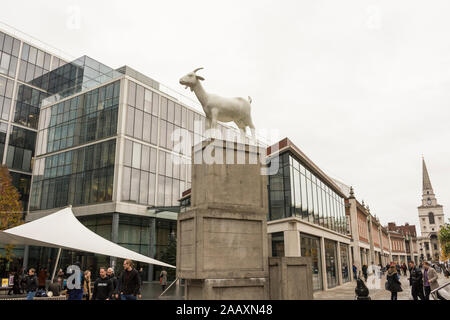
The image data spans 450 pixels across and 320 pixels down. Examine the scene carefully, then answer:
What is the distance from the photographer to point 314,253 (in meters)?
24.8

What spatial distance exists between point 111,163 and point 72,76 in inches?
724

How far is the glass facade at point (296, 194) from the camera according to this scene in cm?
2222

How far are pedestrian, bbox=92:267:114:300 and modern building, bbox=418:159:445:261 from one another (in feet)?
538

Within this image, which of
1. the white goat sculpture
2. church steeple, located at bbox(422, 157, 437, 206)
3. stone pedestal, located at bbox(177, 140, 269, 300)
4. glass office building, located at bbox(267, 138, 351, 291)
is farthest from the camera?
church steeple, located at bbox(422, 157, 437, 206)

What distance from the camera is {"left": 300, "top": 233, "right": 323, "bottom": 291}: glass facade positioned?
2286 centimetres

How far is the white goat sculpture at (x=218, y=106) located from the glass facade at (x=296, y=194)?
1284 centimetres

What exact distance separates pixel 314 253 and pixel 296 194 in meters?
5.13

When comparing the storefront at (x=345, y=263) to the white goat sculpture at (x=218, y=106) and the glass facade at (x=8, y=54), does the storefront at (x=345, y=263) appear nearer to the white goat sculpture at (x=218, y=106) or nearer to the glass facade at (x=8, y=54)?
the white goat sculpture at (x=218, y=106)

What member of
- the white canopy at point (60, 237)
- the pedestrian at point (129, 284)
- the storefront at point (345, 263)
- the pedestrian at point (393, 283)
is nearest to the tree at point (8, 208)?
the white canopy at point (60, 237)

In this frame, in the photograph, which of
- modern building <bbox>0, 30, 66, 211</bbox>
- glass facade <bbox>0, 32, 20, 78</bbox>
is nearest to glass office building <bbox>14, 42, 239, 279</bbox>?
modern building <bbox>0, 30, 66, 211</bbox>

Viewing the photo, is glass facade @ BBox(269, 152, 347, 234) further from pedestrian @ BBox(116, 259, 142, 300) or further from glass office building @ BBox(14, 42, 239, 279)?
pedestrian @ BBox(116, 259, 142, 300)

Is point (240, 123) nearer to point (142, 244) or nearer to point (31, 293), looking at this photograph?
point (31, 293)

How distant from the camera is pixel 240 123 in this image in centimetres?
1012
